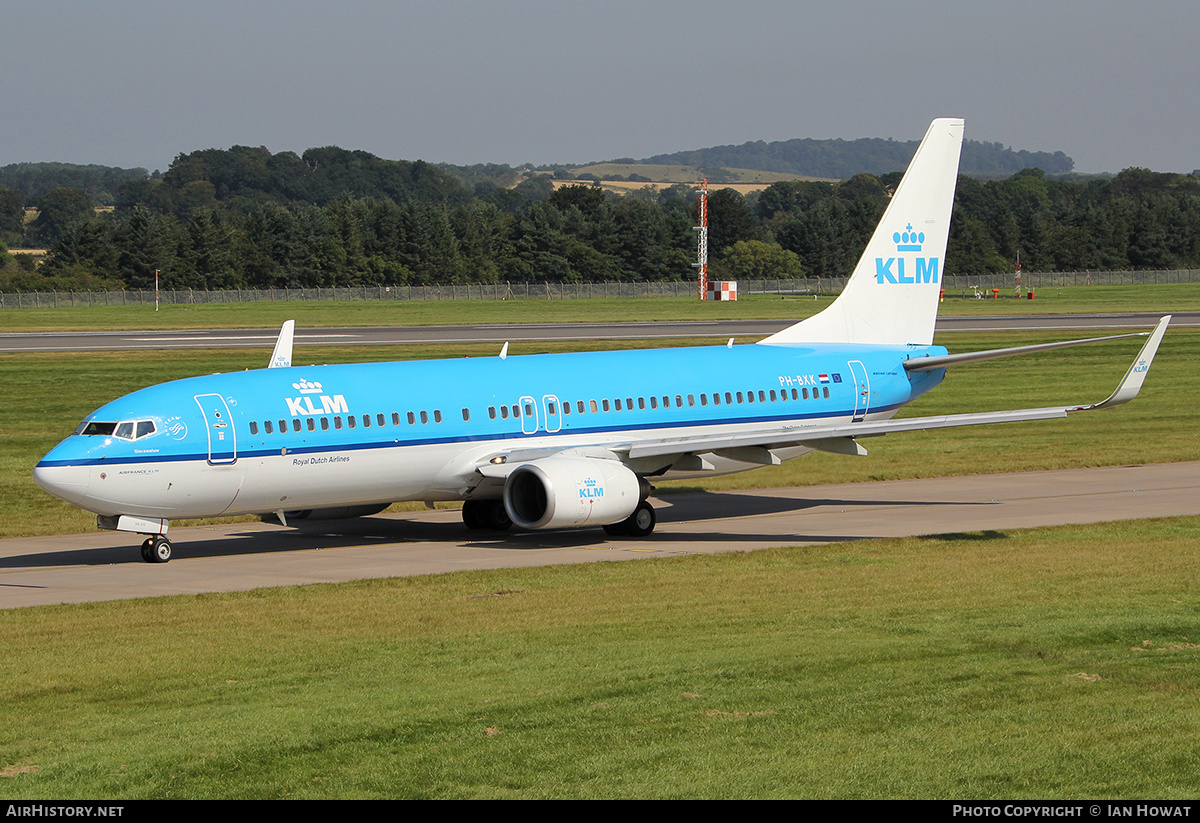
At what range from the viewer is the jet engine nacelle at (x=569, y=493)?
30.0 m

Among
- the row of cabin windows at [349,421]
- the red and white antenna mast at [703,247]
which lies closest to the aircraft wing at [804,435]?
the row of cabin windows at [349,421]

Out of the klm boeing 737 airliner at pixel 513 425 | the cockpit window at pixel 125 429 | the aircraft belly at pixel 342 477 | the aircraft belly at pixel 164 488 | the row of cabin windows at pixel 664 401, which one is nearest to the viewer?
the aircraft belly at pixel 164 488

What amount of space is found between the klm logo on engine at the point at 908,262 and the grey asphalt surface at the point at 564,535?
5.60 m

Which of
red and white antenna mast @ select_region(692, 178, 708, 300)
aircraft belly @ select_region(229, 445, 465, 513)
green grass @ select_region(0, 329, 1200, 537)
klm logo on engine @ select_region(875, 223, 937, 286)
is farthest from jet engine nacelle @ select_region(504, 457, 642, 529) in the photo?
red and white antenna mast @ select_region(692, 178, 708, 300)

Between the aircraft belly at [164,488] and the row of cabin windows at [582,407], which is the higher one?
the row of cabin windows at [582,407]

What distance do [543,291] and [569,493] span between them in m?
143

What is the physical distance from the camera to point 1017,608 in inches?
857

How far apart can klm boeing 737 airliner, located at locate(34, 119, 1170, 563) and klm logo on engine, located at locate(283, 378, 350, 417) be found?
0.13ft

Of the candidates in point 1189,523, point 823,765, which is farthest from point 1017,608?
point 1189,523

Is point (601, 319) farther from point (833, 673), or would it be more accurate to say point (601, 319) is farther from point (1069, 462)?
point (833, 673)

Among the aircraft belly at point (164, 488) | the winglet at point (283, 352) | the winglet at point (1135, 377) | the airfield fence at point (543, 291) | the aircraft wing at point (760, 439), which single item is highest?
the winglet at point (1135, 377)

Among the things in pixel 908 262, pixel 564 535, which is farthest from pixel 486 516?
pixel 908 262

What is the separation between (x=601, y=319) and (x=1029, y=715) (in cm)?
9397

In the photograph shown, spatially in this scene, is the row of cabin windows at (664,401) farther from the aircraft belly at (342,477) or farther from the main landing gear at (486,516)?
the main landing gear at (486,516)
